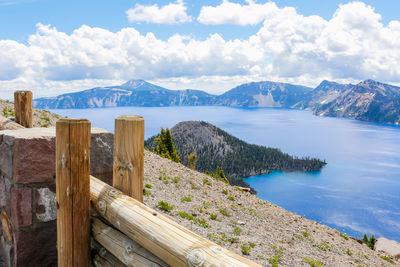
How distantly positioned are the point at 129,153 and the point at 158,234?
0.97 meters

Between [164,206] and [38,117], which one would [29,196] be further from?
[38,117]

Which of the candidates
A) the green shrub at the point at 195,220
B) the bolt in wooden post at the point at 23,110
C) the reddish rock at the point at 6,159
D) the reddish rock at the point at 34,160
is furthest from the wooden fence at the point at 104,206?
the green shrub at the point at 195,220

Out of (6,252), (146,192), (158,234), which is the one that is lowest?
(146,192)

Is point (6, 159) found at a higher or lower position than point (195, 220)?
higher

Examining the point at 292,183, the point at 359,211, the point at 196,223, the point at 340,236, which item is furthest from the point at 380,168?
the point at 196,223

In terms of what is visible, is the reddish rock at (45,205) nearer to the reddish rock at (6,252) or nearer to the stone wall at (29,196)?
the stone wall at (29,196)

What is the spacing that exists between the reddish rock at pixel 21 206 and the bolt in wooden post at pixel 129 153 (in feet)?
3.96

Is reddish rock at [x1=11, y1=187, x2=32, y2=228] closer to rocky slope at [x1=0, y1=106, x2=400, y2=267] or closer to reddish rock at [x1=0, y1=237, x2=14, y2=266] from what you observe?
reddish rock at [x1=0, y1=237, x2=14, y2=266]

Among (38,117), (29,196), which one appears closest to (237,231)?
(29,196)

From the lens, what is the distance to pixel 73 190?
3.16 m

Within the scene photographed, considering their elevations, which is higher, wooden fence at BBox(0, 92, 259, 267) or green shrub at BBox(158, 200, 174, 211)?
wooden fence at BBox(0, 92, 259, 267)

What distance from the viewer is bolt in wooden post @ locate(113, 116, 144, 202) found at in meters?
3.09

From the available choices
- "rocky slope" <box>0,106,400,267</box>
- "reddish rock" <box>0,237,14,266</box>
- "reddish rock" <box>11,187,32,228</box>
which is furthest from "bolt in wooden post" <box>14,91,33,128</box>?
"rocky slope" <box>0,106,400,267</box>

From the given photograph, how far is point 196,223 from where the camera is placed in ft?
40.2
